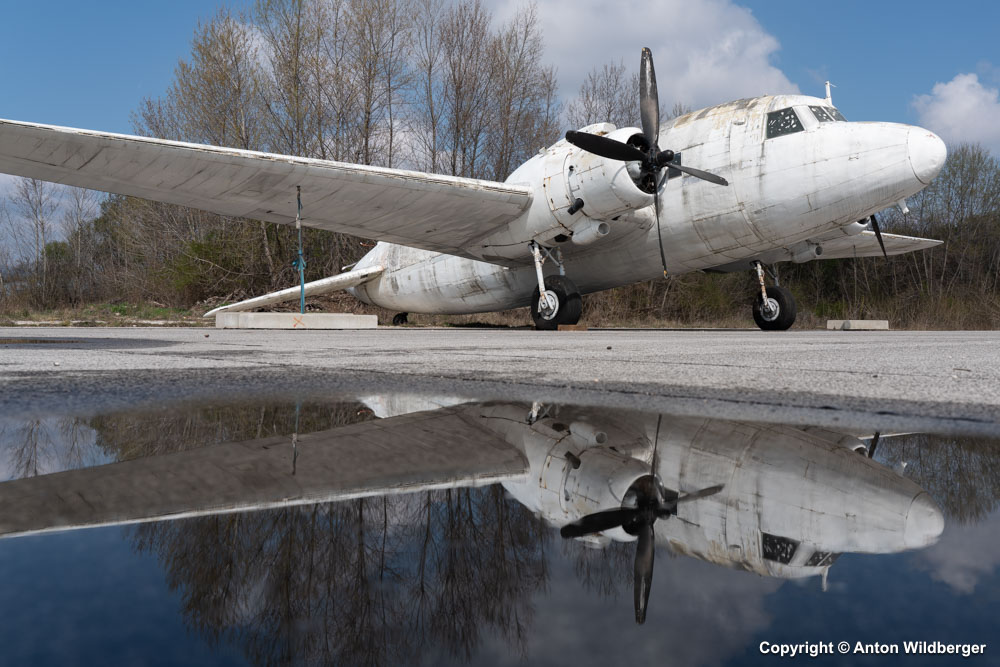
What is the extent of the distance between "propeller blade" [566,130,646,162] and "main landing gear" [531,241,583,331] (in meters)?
2.39

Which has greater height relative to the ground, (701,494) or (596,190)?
(596,190)

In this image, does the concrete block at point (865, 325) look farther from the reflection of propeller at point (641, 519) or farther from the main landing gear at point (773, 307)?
the reflection of propeller at point (641, 519)

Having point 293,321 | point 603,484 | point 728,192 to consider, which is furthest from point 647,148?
point 603,484

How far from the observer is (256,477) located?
1.21m

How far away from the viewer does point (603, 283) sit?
12.9m

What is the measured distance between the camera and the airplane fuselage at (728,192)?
9047 millimetres

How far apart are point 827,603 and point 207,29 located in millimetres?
27408

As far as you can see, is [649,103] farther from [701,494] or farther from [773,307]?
[701,494]

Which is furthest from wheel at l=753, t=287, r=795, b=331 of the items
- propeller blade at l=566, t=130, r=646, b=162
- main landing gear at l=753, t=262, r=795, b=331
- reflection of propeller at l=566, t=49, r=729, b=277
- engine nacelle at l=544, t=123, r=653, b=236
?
propeller blade at l=566, t=130, r=646, b=162

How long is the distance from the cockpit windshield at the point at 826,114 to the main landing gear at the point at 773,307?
131 inches

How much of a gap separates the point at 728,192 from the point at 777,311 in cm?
344

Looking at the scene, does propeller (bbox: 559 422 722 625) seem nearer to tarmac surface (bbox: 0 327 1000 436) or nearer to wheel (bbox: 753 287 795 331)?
tarmac surface (bbox: 0 327 1000 436)

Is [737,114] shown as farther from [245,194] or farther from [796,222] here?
[245,194]

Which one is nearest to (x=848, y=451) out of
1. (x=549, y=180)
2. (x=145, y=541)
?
(x=145, y=541)
